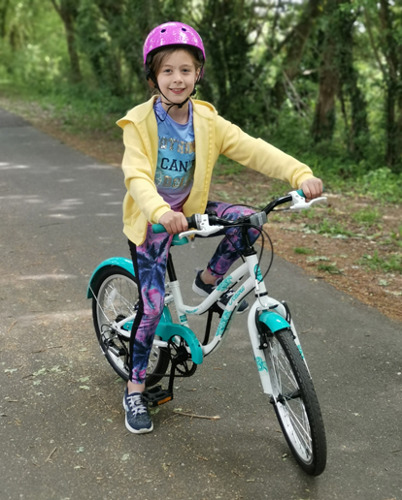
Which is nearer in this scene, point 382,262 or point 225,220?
point 225,220

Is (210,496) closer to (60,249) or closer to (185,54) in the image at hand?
(185,54)

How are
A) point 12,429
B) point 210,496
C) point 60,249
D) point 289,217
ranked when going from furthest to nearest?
point 289,217 < point 60,249 < point 12,429 < point 210,496

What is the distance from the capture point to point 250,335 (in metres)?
2.96

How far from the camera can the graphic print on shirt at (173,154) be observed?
3107 millimetres

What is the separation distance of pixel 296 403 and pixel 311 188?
40.5 inches

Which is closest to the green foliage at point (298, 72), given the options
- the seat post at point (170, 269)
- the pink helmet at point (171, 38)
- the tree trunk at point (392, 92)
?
the tree trunk at point (392, 92)

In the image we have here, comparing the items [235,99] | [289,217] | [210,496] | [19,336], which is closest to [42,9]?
[235,99]

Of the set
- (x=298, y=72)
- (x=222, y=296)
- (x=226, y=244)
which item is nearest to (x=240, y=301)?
(x=222, y=296)

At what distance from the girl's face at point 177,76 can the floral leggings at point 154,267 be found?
0.61 meters

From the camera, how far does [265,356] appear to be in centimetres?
299

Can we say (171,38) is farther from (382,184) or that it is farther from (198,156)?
(382,184)

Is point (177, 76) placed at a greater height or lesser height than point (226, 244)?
greater

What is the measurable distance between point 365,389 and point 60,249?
11.5 feet

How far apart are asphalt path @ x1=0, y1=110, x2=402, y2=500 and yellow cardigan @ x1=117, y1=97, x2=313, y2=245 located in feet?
3.60
